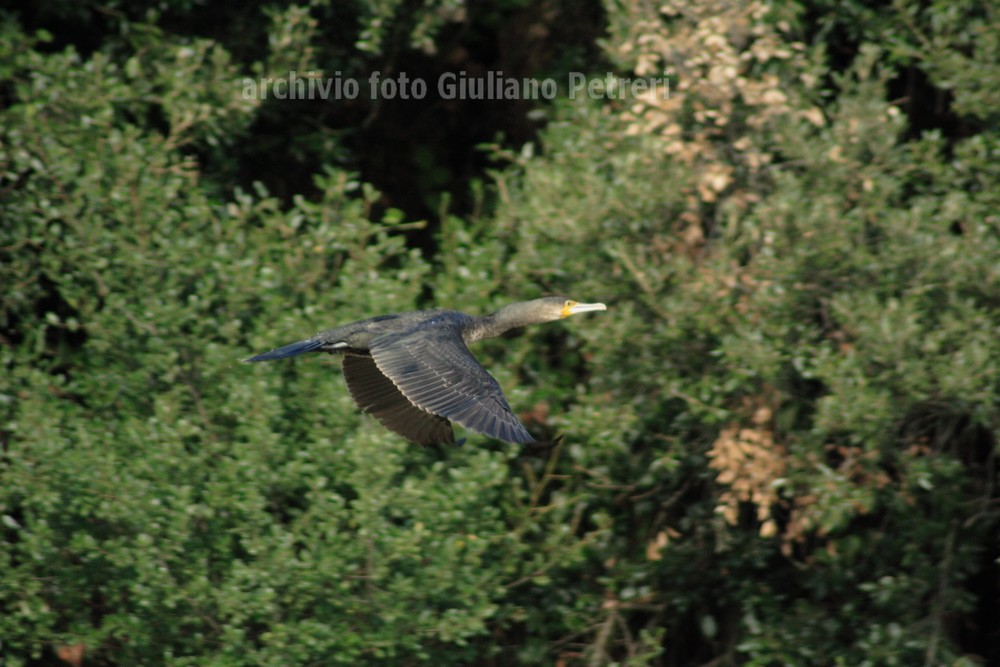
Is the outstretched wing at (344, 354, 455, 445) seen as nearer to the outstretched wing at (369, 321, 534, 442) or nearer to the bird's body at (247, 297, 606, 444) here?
the bird's body at (247, 297, 606, 444)

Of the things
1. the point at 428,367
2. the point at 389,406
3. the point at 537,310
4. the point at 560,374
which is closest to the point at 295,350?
the point at 389,406

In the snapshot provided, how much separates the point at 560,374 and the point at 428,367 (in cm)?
→ 264

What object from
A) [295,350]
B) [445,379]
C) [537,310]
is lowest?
[445,379]

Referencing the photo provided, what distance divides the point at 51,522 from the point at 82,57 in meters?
3.15

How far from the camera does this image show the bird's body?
5434 mm

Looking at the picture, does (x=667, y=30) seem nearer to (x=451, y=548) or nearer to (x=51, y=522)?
(x=451, y=548)

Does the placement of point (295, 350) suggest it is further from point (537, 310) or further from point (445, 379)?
point (537, 310)

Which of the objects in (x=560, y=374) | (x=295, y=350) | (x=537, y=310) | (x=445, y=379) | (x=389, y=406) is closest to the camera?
(x=445, y=379)

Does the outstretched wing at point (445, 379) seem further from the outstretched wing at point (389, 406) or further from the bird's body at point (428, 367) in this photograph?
the outstretched wing at point (389, 406)

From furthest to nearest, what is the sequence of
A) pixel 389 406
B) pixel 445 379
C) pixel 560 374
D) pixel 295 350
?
pixel 560 374 → pixel 389 406 → pixel 295 350 → pixel 445 379

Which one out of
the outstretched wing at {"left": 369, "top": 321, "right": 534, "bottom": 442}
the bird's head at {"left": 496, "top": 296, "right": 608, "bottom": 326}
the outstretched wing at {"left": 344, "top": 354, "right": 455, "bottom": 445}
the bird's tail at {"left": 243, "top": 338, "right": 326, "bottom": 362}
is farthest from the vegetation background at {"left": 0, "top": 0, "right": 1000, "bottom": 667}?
the outstretched wing at {"left": 369, "top": 321, "right": 534, "bottom": 442}

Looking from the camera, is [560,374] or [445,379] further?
[560,374]

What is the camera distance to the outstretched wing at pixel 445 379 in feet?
17.4

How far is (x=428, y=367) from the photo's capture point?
5680 millimetres
